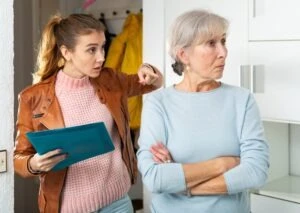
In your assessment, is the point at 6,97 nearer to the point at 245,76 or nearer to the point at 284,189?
the point at 245,76

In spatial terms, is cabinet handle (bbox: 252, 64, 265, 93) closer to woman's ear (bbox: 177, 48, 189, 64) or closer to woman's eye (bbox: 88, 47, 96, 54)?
woman's ear (bbox: 177, 48, 189, 64)

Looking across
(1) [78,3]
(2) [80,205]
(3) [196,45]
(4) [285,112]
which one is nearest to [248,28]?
(4) [285,112]

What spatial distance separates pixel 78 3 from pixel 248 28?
168 cm

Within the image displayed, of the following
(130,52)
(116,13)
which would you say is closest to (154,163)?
(130,52)

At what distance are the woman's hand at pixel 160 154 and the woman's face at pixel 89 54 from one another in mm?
439

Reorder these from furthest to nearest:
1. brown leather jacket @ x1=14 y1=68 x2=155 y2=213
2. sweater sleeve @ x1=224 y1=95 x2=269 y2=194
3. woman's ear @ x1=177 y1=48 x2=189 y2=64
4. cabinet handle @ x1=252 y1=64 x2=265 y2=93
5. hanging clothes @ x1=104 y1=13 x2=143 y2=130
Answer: hanging clothes @ x1=104 y1=13 x2=143 y2=130 < cabinet handle @ x1=252 y1=64 x2=265 y2=93 < brown leather jacket @ x1=14 y1=68 x2=155 y2=213 < woman's ear @ x1=177 y1=48 x2=189 y2=64 < sweater sleeve @ x1=224 y1=95 x2=269 y2=194

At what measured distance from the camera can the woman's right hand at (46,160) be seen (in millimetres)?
1423

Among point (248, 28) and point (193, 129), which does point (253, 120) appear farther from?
point (248, 28)

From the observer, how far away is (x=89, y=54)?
1621 mm

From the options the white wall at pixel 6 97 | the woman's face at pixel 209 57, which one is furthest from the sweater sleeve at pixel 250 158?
the white wall at pixel 6 97

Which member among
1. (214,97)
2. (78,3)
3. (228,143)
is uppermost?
(78,3)

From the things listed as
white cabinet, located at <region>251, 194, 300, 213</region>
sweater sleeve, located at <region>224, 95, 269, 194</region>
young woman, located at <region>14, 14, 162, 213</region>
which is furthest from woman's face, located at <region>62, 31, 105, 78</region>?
white cabinet, located at <region>251, 194, 300, 213</region>

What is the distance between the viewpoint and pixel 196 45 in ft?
4.47

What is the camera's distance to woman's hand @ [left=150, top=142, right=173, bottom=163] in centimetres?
131
